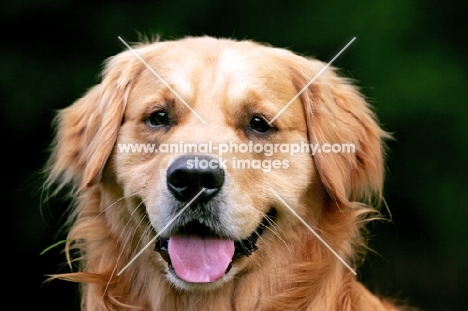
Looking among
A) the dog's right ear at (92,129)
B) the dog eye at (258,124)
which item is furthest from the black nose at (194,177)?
the dog's right ear at (92,129)

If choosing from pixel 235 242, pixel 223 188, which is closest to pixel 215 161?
pixel 223 188

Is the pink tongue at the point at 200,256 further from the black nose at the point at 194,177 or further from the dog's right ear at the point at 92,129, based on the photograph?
the dog's right ear at the point at 92,129

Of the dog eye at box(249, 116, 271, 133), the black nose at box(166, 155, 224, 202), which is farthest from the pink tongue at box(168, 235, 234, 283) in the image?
the dog eye at box(249, 116, 271, 133)

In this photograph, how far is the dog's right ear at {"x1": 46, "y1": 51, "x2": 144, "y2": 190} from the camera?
15.0ft

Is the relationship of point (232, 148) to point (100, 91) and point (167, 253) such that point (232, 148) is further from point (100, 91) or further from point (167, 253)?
point (100, 91)

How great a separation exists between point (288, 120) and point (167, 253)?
98 cm

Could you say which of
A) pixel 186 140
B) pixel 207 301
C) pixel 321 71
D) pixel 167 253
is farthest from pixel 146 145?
pixel 321 71

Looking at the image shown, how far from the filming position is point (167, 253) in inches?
Answer: 167

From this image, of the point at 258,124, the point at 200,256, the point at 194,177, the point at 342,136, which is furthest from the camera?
the point at 342,136

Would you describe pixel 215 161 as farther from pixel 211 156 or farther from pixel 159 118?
pixel 159 118

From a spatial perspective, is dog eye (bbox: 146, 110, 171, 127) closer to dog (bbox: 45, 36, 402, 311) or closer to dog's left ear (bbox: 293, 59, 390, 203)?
dog (bbox: 45, 36, 402, 311)

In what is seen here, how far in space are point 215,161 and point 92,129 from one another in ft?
3.46

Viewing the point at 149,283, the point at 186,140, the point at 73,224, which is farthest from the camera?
the point at 73,224

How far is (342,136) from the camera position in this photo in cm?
470
